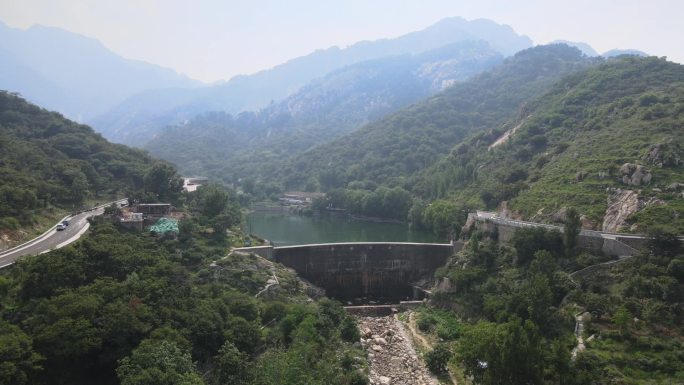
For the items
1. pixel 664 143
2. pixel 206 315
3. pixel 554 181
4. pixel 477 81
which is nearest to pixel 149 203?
pixel 206 315

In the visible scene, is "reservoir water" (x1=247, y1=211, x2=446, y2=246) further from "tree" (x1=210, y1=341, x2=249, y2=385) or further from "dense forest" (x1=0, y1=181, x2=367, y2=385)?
"tree" (x1=210, y1=341, x2=249, y2=385)

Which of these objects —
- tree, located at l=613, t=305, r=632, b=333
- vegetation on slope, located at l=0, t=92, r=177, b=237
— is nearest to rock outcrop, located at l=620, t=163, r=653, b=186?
tree, located at l=613, t=305, r=632, b=333

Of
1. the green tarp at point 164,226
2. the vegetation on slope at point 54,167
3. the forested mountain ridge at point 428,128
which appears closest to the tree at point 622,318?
the green tarp at point 164,226

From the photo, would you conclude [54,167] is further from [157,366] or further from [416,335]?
[416,335]

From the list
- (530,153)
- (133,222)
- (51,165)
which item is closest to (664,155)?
(530,153)

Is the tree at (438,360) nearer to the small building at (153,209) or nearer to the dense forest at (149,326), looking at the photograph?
the dense forest at (149,326)

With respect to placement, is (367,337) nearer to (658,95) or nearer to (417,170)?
(658,95)
